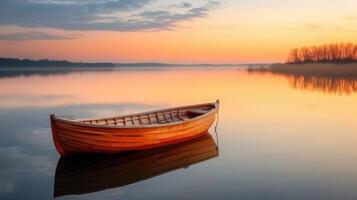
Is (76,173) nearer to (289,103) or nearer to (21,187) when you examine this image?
(21,187)

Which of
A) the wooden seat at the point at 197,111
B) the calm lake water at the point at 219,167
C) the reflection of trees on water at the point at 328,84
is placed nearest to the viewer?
the calm lake water at the point at 219,167

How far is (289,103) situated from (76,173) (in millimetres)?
15932

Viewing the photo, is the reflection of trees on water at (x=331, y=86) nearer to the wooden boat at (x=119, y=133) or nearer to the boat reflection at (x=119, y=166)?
the wooden boat at (x=119, y=133)

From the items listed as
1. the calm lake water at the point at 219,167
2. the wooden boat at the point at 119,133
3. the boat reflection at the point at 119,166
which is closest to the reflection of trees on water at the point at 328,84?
the calm lake water at the point at 219,167

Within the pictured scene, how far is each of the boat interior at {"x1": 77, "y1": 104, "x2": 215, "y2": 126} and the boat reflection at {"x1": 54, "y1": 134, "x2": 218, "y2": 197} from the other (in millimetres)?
1265

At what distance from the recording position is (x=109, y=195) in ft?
24.5

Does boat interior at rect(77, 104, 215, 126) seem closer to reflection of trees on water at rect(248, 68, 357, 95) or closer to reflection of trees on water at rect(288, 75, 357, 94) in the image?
reflection of trees on water at rect(248, 68, 357, 95)

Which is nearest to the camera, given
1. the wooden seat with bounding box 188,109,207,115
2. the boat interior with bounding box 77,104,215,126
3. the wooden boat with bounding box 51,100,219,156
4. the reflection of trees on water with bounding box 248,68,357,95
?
the wooden boat with bounding box 51,100,219,156

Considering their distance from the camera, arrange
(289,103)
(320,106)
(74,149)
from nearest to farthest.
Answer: (74,149)
(320,106)
(289,103)

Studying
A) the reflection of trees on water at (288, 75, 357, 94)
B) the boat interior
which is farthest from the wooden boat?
the reflection of trees on water at (288, 75, 357, 94)

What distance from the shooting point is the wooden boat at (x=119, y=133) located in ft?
30.2

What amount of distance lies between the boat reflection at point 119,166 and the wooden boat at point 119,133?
9.4 inches

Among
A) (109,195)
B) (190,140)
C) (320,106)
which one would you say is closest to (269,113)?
(320,106)

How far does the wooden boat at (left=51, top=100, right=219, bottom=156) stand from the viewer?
9211mm
